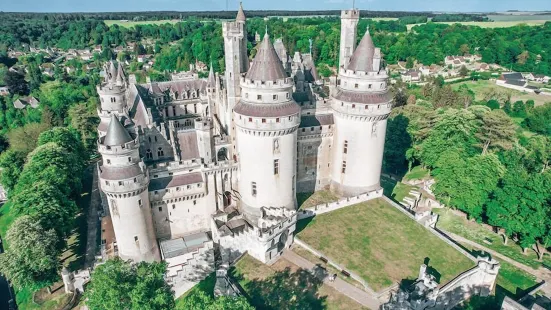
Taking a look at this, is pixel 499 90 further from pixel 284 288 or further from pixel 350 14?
pixel 284 288

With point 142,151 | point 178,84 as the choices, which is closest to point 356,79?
point 142,151

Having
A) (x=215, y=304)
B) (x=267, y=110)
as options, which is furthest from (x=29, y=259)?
(x=267, y=110)

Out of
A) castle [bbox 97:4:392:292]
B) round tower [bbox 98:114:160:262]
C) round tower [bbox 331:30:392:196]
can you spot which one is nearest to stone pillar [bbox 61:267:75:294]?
→ round tower [bbox 98:114:160:262]

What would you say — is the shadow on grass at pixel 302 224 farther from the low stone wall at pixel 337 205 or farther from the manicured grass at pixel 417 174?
the manicured grass at pixel 417 174

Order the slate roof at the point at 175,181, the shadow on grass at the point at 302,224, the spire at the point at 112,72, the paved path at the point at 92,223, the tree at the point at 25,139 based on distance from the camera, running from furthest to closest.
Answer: the tree at the point at 25,139, the spire at the point at 112,72, the paved path at the point at 92,223, the slate roof at the point at 175,181, the shadow on grass at the point at 302,224

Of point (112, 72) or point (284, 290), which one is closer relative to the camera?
point (284, 290)

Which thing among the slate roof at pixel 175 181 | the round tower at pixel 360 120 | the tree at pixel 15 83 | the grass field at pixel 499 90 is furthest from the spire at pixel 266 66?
the tree at pixel 15 83
